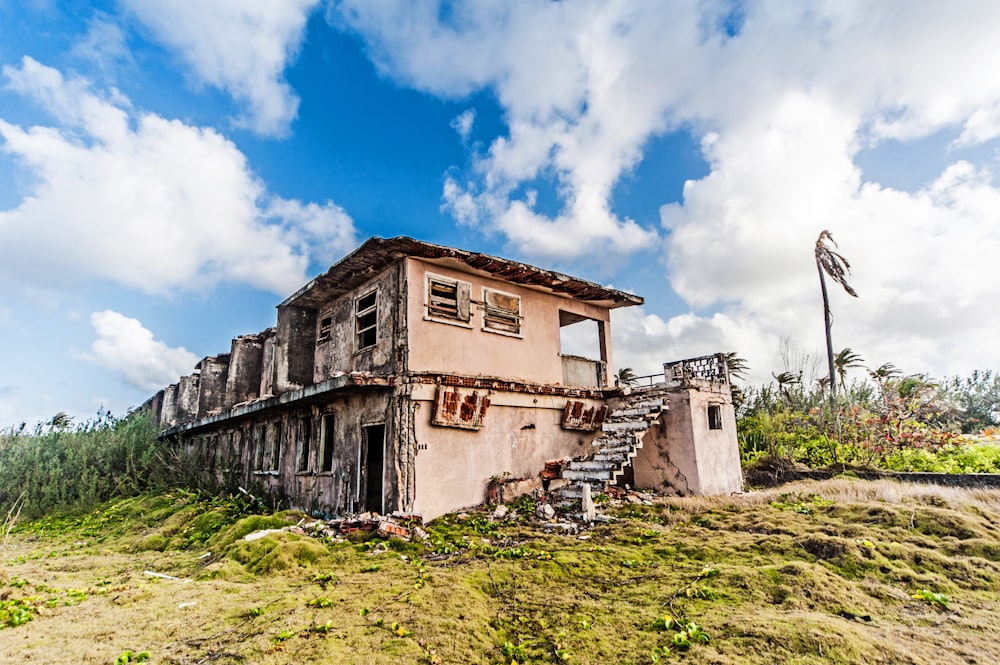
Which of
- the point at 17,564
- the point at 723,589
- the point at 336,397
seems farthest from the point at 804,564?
the point at 17,564

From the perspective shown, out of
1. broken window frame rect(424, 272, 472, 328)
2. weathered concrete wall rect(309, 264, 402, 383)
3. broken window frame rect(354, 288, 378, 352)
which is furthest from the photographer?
broken window frame rect(354, 288, 378, 352)

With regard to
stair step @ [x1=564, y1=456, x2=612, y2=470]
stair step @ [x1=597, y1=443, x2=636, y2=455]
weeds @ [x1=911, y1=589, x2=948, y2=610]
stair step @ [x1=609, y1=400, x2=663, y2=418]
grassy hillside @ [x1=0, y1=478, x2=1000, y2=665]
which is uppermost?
stair step @ [x1=609, y1=400, x2=663, y2=418]

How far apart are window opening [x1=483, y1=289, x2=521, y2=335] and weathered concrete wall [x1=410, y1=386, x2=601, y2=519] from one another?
1.84 m

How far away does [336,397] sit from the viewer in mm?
12828

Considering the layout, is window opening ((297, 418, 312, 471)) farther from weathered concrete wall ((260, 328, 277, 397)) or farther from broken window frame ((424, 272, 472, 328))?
broken window frame ((424, 272, 472, 328))

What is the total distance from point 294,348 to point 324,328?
3.25ft

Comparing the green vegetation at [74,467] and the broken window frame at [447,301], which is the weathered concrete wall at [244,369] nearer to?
the green vegetation at [74,467]

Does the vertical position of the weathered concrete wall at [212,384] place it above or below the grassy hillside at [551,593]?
above

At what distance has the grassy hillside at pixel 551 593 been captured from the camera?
5.13m

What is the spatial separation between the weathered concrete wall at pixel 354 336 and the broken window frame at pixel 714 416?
8.39 meters

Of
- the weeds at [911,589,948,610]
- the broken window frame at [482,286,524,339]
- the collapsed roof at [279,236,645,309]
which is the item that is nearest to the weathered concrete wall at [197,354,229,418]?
the collapsed roof at [279,236,645,309]

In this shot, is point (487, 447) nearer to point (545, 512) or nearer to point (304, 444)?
point (545, 512)

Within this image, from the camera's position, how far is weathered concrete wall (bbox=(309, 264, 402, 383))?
40.5 ft

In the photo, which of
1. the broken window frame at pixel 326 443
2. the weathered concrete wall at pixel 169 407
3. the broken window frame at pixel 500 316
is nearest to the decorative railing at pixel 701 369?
the broken window frame at pixel 500 316
